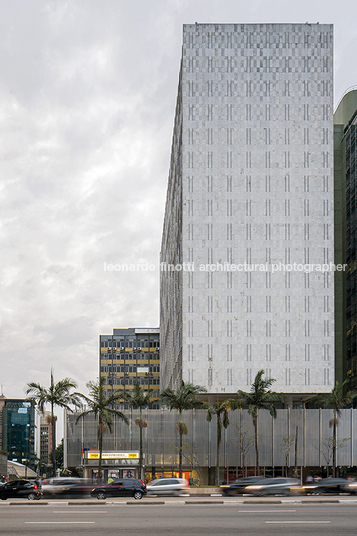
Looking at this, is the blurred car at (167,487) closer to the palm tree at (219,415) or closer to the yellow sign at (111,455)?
the palm tree at (219,415)

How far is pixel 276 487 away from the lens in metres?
45.1

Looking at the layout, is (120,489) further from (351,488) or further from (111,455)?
(111,455)

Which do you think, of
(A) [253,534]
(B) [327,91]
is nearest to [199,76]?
(B) [327,91]

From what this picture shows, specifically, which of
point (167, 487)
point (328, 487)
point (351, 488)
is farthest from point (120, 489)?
point (351, 488)

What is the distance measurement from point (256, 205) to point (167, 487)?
188ft

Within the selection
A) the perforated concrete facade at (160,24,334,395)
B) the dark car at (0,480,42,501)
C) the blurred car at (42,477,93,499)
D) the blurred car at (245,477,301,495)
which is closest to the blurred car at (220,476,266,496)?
the blurred car at (245,477,301,495)

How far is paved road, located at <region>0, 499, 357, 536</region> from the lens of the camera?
2298 centimetres

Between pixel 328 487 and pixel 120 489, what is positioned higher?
pixel 328 487

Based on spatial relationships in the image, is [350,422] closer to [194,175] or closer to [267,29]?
[194,175]

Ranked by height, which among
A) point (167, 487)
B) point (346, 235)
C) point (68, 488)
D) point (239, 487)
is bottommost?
point (167, 487)

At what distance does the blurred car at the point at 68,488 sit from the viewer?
48938 millimetres

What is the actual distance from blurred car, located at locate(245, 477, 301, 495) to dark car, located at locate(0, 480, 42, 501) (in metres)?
15.3

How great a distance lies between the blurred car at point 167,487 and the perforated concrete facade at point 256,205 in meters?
43.2

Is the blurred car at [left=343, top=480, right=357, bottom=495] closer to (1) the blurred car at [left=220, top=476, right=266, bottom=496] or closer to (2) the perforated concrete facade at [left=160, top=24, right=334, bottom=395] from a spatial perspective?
(1) the blurred car at [left=220, top=476, right=266, bottom=496]
